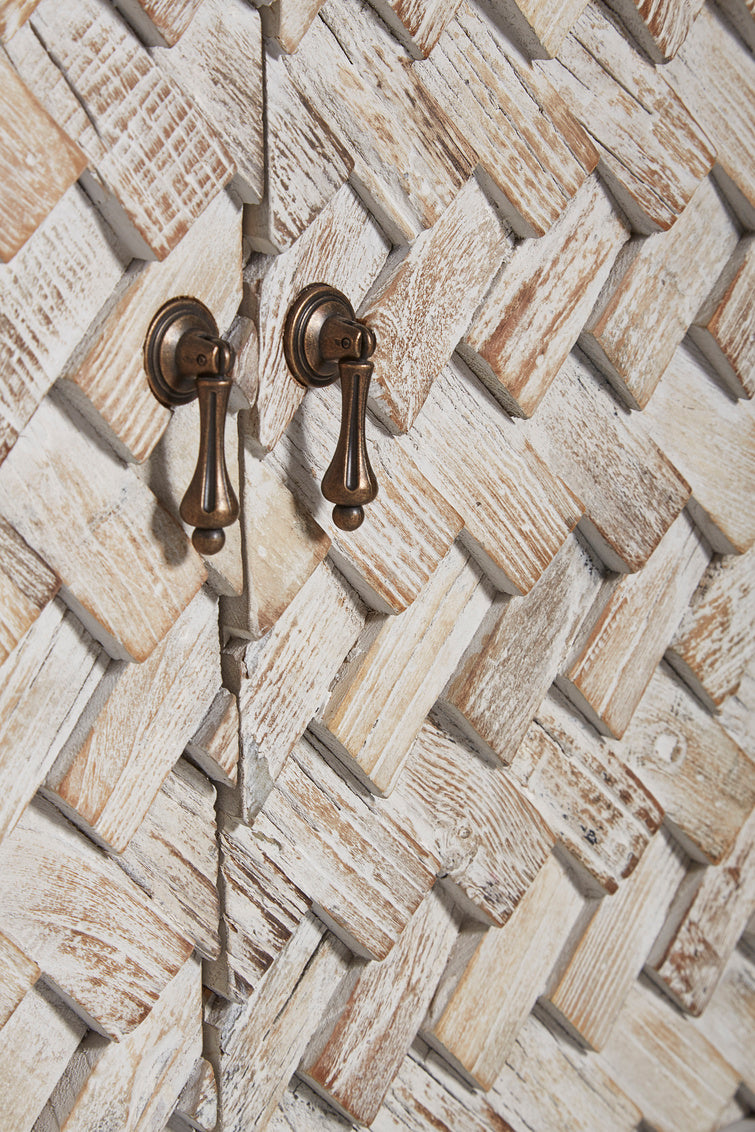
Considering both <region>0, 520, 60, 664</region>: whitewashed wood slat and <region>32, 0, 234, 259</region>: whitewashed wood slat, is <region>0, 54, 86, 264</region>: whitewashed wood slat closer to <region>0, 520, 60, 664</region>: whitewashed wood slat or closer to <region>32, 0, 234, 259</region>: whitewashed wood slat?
<region>32, 0, 234, 259</region>: whitewashed wood slat

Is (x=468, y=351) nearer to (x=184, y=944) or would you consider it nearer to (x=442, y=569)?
(x=442, y=569)

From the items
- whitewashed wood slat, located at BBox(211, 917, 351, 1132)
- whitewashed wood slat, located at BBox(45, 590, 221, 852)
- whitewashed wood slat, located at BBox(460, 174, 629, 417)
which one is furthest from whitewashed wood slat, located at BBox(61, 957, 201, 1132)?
whitewashed wood slat, located at BBox(460, 174, 629, 417)

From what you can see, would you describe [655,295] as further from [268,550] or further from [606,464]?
[268,550]

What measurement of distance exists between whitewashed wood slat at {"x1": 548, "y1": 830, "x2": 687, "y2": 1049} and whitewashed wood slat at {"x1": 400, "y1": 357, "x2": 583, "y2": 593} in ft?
1.07

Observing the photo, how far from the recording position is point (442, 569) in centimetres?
73

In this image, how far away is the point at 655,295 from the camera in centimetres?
78

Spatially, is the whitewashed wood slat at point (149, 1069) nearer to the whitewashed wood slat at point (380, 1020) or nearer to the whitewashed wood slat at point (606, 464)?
the whitewashed wood slat at point (380, 1020)

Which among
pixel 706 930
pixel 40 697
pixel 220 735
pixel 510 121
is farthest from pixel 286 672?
pixel 706 930

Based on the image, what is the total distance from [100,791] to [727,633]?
22.4 inches

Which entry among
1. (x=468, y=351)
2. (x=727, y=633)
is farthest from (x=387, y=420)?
(x=727, y=633)

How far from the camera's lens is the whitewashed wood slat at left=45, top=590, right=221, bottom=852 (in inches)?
24.0

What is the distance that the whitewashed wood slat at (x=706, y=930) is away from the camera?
36.6 inches

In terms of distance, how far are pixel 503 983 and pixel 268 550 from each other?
0.43m

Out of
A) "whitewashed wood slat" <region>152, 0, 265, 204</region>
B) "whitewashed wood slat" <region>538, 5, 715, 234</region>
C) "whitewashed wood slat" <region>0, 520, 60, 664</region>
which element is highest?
"whitewashed wood slat" <region>538, 5, 715, 234</region>
